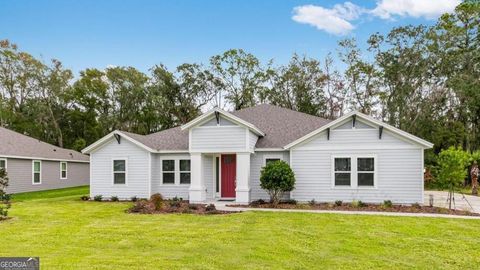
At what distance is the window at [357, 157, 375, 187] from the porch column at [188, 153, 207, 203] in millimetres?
7041

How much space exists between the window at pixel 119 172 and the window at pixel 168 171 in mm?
1964

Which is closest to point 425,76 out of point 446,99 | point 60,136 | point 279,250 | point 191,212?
point 446,99

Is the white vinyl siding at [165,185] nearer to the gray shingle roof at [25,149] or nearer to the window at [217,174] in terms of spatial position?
the window at [217,174]

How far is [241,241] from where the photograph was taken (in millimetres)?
9391

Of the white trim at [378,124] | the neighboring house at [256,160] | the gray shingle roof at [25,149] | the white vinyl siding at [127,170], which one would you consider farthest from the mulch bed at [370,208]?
the gray shingle roof at [25,149]

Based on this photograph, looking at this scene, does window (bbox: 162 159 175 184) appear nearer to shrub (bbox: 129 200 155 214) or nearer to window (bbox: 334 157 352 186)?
shrub (bbox: 129 200 155 214)

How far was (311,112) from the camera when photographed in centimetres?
4006

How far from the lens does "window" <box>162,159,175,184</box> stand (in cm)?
1961

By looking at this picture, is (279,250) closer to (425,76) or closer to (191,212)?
(191,212)

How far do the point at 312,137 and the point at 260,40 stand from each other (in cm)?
1309

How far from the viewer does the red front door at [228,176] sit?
19.2 m

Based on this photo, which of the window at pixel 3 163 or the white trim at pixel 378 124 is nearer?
the white trim at pixel 378 124

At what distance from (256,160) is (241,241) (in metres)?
9.39

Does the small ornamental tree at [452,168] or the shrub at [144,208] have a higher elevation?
the small ornamental tree at [452,168]
